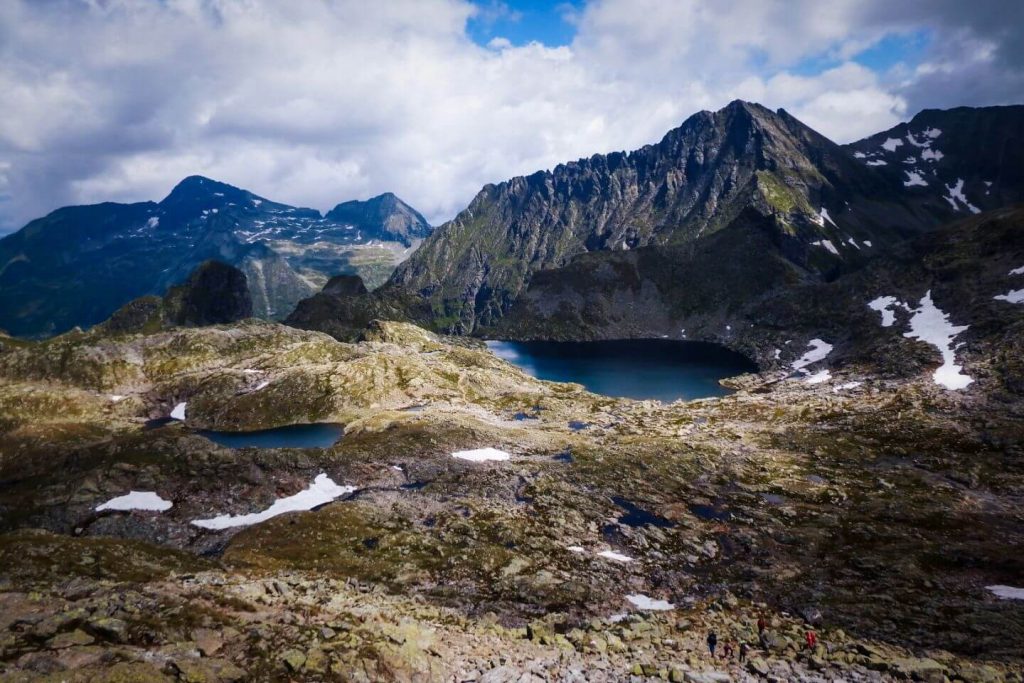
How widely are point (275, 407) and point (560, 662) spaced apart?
114m

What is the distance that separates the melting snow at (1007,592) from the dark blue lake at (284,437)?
96.1m

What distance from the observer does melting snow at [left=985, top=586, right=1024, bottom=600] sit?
1631 inches

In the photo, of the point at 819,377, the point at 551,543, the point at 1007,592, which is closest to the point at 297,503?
the point at 551,543

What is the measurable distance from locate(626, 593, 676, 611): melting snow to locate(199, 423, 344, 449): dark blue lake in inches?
2960

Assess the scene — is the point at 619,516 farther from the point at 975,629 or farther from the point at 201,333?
the point at 201,333

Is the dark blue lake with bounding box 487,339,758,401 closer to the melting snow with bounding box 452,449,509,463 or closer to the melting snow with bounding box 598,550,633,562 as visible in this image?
the melting snow with bounding box 452,449,509,463

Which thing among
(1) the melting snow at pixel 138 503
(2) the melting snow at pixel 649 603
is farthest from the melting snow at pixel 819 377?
(1) the melting snow at pixel 138 503

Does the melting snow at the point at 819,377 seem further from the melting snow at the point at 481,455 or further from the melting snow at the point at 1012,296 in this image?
the melting snow at the point at 481,455

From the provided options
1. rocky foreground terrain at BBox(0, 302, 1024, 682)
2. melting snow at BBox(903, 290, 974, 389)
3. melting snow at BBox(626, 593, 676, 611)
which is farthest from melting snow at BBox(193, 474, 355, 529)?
melting snow at BBox(903, 290, 974, 389)

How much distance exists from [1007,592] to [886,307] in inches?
4950

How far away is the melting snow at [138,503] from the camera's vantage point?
61.8 m

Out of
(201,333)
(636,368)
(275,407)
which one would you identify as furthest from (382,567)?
(201,333)

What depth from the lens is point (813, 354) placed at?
156m

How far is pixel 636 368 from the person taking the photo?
596ft
